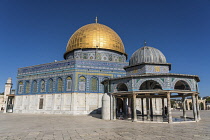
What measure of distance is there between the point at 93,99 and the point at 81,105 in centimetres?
186

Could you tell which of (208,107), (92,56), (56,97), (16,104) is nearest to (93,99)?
(56,97)

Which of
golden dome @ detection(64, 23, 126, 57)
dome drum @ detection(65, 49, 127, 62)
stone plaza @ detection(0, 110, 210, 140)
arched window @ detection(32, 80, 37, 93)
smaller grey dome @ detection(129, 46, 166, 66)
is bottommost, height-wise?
stone plaza @ detection(0, 110, 210, 140)

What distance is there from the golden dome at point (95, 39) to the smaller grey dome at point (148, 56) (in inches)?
503

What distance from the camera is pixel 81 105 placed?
22.7 metres

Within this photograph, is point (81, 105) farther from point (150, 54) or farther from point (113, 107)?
point (150, 54)

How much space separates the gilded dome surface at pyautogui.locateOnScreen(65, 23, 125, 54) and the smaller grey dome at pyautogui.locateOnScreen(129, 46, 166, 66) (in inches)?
503

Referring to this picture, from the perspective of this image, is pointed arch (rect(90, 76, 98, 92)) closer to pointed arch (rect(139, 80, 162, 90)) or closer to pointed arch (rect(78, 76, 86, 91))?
pointed arch (rect(78, 76, 86, 91))

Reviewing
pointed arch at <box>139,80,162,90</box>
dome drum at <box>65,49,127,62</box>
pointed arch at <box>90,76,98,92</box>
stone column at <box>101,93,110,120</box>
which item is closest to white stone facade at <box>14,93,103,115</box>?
pointed arch at <box>90,76,98,92</box>

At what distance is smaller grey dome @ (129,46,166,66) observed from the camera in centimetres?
1545

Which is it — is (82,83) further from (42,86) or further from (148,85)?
(148,85)

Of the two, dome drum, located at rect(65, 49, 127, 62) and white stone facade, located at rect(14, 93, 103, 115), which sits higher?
dome drum, located at rect(65, 49, 127, 62)

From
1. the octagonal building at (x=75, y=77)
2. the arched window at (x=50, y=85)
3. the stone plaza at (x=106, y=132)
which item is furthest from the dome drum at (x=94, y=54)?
the stone plaza at (x=106, y=132)

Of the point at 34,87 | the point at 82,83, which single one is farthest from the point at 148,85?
the point at 34,87

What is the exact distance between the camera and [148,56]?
15.6 metres
